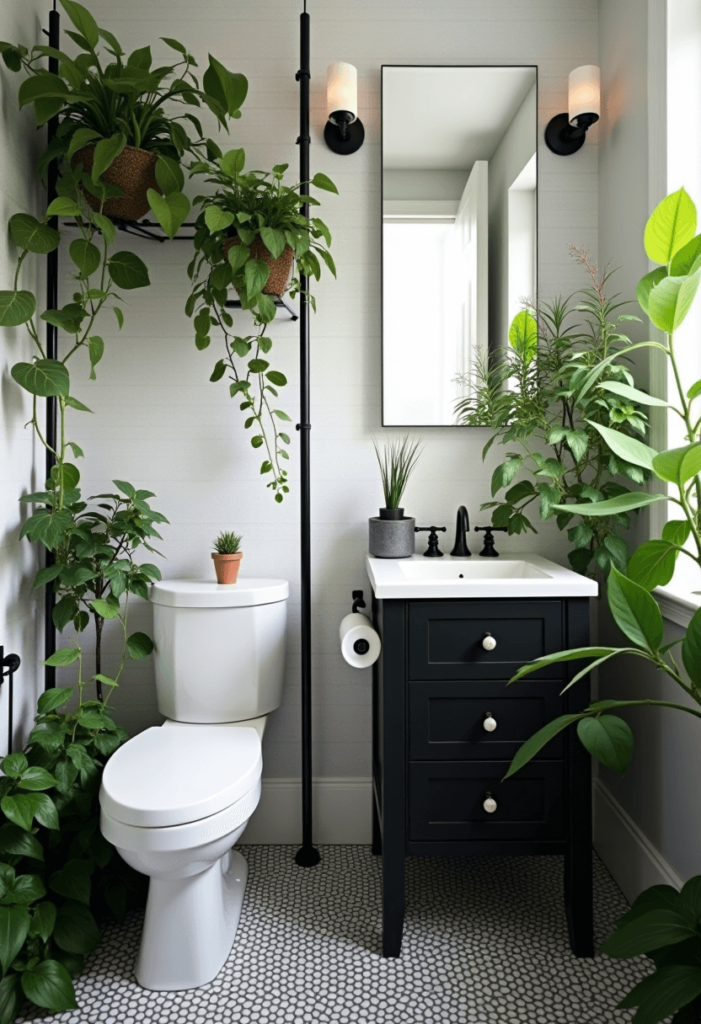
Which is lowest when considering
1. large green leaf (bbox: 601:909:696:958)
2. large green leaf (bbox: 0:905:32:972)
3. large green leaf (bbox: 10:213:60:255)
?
large green leaf (bbox: 0:905:32:972)

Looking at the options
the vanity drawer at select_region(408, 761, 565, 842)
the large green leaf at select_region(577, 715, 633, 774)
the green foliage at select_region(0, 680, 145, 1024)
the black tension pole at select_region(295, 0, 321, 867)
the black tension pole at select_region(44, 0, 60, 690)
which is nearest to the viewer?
the large green leaf at select_region(577, 715, 633, 774)

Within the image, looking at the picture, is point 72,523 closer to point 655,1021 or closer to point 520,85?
point 655,1021

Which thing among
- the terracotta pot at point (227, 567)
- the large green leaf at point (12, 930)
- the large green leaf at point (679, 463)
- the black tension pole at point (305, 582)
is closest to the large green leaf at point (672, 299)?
the large green leaf at point (679, 463)

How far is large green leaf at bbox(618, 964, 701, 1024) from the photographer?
1091 millimetres

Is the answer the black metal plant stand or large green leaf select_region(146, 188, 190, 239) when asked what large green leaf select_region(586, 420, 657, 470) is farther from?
large green leaf select_region(146, 188, 190, 239)

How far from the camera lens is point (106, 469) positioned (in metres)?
2.11

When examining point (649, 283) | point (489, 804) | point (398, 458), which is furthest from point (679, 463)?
point (398, 458)

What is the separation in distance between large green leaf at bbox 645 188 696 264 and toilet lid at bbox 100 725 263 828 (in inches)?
53.4

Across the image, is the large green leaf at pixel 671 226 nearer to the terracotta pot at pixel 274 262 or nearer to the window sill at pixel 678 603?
the window sill at pixel 678 603

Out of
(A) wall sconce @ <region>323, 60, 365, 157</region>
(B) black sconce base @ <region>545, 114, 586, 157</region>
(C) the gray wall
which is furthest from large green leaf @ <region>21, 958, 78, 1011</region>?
(B) black sconce base @ <region>545, 114, 586, 157</region>

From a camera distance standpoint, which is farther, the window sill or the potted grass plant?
the potted grass plant

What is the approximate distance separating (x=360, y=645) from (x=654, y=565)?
745 mm

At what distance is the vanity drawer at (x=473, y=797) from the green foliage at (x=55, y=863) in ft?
2.46

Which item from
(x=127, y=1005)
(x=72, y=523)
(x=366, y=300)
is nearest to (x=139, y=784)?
(x=127, y=1005)
